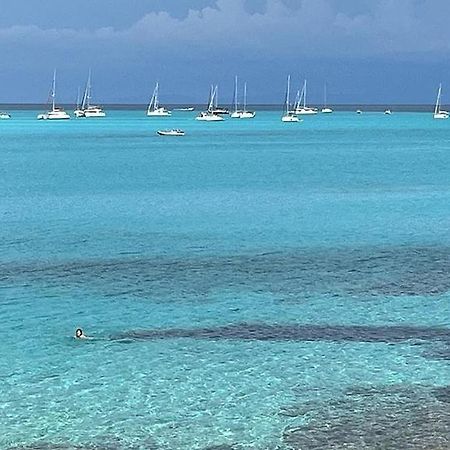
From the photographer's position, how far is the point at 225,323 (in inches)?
1190

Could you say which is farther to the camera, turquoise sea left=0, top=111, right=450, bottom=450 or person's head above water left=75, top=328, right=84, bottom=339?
person's head above water left=75, top=328, right=84, bottom=339

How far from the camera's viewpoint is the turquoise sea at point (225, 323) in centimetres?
2123

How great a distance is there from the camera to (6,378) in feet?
80.5

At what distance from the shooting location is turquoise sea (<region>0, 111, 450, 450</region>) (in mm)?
21234

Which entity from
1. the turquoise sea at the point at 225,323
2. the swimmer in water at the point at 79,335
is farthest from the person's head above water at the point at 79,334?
the turquoise sea at the point at 225,323

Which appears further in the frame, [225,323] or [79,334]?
[225,323]

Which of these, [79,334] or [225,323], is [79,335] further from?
[225,323]

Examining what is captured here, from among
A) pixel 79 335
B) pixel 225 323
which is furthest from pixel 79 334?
pixel 225 323

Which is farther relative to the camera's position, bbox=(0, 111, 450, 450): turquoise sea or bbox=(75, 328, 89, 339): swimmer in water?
bbox=(75, 328, 89, 339): swimmer in water

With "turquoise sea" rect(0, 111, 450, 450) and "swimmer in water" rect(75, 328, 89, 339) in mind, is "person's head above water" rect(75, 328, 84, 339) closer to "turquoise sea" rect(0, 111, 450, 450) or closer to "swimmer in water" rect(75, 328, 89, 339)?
"swimmer in water" rect(75, 328, 89, 339)

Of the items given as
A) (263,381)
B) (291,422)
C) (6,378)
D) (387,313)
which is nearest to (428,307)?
(387,313)

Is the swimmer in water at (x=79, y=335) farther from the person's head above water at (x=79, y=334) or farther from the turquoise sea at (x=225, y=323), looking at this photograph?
the turquoise sea at (x=225, y=323)

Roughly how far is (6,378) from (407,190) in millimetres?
55325

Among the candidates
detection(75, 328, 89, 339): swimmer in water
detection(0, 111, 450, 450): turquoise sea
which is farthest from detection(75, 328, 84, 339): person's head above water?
detection(0, 111, 450, 450): turquoise sea
